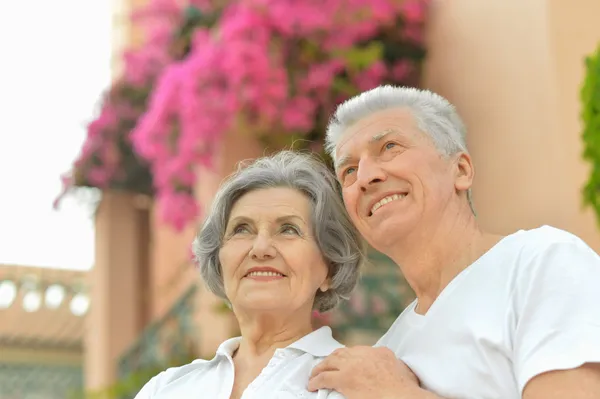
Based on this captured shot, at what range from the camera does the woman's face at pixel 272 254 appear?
2834 millimetres

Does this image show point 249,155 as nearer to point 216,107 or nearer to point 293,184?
point 216,107

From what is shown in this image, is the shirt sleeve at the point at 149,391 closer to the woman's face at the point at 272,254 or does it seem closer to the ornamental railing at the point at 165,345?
the woman's face at the point at 272,254

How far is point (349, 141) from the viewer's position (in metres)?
2.92

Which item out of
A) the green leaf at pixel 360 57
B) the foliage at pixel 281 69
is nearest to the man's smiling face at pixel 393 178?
the foliage at pixel 281 69

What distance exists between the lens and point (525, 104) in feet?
24.2

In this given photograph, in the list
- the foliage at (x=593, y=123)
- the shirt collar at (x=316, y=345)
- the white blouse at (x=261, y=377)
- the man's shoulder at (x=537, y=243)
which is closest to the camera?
Result: the man's shoulder at (x=537, y=243)

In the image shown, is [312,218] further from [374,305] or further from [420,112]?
[374,305]

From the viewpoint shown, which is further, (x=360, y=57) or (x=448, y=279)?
(x=360, y=57)

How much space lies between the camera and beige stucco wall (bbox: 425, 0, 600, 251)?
A: 7.01 meters

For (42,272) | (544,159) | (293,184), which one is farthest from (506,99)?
(42,272)

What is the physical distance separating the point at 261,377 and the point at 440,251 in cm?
55

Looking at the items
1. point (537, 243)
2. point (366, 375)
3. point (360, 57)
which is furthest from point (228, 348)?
point (360, 57)

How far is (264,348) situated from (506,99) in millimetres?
5018

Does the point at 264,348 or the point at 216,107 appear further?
the point at 216,107
